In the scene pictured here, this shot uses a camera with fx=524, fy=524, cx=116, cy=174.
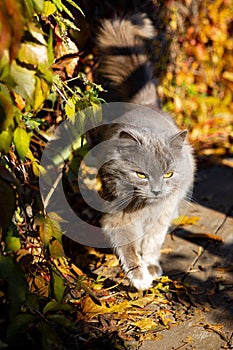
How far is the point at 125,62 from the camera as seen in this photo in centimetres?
359

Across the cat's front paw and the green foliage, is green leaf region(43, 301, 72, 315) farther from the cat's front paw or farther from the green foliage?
the cat's front paw

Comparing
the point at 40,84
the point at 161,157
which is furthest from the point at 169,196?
the point at 40,84

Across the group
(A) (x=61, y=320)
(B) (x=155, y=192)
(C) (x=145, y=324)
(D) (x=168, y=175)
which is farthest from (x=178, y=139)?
(A) (x=61, y=320)

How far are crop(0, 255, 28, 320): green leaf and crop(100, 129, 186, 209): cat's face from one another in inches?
39.5

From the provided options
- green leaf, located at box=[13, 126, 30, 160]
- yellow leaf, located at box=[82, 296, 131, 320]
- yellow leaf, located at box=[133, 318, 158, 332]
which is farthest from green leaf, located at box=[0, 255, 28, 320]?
yellow leaf, located at box=[133, 318, 158, 332]

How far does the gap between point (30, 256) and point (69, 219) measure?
3.26 ft

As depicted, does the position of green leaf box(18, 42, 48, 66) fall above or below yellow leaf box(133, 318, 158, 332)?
above

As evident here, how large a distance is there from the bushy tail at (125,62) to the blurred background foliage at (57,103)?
13 centimetres

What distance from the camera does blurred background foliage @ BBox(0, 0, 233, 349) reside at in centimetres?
167

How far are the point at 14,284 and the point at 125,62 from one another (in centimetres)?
212

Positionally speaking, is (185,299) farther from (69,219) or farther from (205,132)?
(205,132)

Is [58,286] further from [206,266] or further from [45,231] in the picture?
[206,266]

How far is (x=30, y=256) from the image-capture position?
2.14 meters

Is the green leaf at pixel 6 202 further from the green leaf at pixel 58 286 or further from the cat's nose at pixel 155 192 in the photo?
the cat's nose at pixel 155 192
